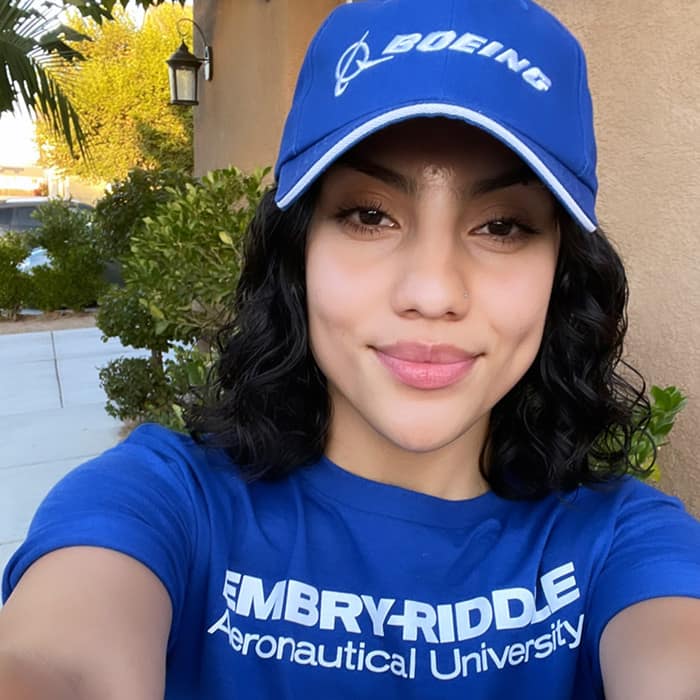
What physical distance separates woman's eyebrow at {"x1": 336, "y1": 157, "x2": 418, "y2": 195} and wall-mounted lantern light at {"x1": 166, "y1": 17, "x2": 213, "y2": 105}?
6.29m

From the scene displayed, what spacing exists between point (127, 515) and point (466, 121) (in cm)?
69

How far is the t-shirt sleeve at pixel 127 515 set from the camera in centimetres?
93

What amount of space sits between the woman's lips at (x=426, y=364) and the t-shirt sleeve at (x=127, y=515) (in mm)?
381

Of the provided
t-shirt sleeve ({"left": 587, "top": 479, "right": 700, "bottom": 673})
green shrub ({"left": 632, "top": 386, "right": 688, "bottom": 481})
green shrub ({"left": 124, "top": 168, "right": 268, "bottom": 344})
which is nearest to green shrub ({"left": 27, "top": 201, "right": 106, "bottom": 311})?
green shrub ({"left": 124, "top": 168, "right": 268, "bottom": 344})

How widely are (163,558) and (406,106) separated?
2.24 feet

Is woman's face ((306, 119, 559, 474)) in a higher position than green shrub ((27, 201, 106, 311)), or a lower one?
higher

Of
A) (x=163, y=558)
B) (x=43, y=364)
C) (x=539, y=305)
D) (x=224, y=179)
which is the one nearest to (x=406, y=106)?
(x=539, y=305)

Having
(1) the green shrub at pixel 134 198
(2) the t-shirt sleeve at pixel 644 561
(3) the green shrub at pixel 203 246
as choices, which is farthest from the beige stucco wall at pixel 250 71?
(2) the t-shirt sleeve at pixel 644 561

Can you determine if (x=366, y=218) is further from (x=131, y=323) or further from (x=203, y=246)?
(x=131, y=323)

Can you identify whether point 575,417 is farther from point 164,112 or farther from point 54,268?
point 164,112

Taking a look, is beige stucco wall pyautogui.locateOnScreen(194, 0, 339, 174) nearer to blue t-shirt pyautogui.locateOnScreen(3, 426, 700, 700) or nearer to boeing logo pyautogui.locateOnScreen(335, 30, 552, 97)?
boeing logo pyautogui.locateOnScreen(335, 30, 552, 97)

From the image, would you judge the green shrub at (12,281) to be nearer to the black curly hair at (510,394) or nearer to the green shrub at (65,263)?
the green shrub at (65,263)

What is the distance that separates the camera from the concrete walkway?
13.8 ft

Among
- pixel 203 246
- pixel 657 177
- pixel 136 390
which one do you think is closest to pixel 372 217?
pixel 657 177
